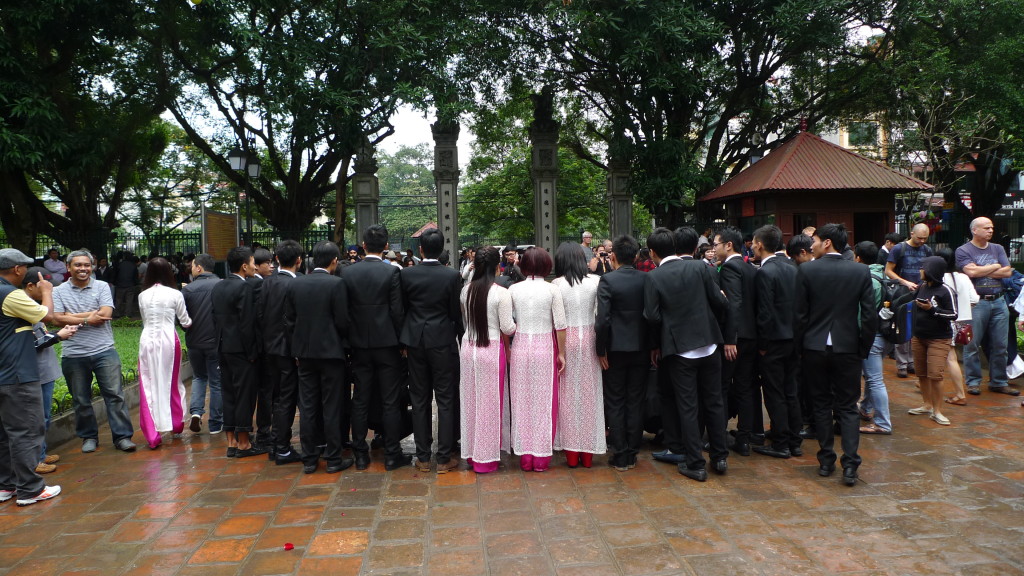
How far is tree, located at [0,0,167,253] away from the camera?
1198 cm

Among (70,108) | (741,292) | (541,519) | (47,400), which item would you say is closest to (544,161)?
(70,108)

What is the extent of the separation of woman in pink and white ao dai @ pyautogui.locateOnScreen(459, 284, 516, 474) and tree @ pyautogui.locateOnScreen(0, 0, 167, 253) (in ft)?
35.4

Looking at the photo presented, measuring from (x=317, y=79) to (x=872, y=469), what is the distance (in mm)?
12249

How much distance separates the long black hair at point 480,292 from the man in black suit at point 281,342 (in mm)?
1507

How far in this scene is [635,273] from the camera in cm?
513

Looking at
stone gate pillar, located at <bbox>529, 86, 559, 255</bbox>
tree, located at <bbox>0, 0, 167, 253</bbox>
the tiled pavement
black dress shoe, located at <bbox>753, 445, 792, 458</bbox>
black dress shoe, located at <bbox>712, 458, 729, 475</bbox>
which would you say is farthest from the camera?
stone gate pillar, located at <bbox>529, 86, 559, 255</bbox>

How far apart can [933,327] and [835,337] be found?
203 cm

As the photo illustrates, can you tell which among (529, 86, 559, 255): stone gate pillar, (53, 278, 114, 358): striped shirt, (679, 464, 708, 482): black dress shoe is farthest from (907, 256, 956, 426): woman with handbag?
(529, 86, 559, 255): stone gate pillar

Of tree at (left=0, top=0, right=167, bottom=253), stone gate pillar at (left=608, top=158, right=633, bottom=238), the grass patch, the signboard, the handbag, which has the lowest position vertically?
the grass patch

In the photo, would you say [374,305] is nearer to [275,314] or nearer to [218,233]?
[275,314]

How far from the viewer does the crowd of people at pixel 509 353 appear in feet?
15.9

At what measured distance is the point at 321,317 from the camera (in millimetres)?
5137

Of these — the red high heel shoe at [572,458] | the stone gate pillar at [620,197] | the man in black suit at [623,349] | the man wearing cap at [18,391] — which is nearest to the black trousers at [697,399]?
the man in black suit at [623,349]

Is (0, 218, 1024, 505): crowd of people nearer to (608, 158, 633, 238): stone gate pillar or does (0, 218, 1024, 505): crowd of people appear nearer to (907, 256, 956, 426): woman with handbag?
(907, 256, 956, 426): woman with handbag
